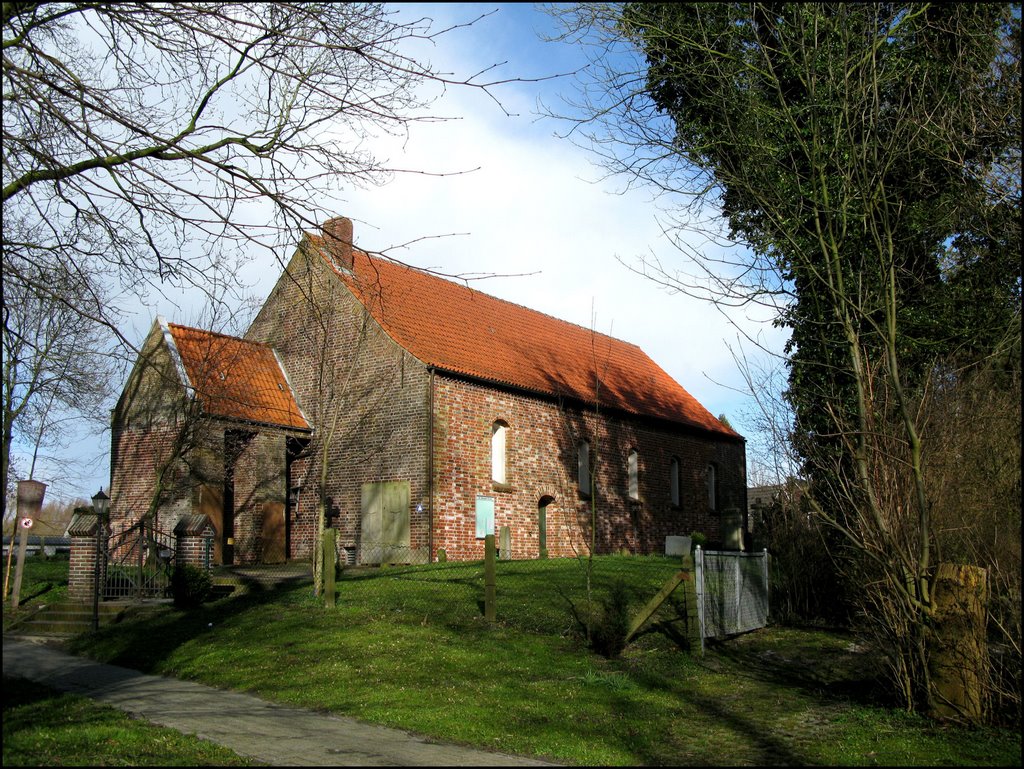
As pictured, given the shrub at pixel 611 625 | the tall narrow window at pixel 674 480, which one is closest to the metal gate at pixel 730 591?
the shrub at pixel 611 625

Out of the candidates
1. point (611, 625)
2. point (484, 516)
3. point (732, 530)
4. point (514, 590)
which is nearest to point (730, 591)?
point (611, 625)

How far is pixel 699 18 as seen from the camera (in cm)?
1170

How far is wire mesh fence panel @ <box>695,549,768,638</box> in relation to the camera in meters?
13.0

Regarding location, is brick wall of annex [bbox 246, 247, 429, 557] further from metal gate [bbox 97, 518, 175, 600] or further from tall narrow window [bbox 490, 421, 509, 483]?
metal gate [bbox 97, 518, 175, 600]

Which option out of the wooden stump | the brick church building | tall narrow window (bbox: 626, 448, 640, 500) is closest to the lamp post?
the brick church building

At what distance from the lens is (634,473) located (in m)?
31.6

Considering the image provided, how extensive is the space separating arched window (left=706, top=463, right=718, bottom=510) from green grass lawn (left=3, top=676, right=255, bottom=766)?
1150 inches

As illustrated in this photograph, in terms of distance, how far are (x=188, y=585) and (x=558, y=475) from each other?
13915 mm

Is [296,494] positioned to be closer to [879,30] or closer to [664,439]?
[664,439]

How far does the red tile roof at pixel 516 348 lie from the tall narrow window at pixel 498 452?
1406 mm

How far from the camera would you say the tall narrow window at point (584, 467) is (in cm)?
2934

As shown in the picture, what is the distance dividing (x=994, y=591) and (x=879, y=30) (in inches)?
273

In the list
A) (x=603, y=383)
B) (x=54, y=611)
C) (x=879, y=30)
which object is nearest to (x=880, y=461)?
(x=879, y=30)

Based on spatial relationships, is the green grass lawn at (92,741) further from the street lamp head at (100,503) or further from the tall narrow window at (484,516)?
the tall narrow window at (484,516)
